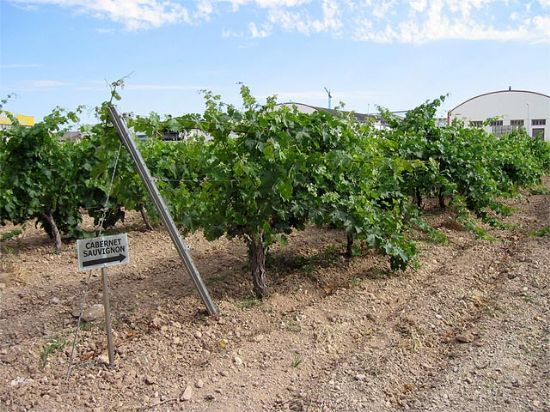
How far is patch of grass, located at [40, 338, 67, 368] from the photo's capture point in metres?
3.73

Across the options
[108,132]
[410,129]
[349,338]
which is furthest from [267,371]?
[410,129]

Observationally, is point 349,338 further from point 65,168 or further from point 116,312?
point 65,168

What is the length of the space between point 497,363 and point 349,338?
1160mm

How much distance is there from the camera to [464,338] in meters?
4.08

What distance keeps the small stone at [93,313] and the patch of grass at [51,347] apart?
0.49 metres

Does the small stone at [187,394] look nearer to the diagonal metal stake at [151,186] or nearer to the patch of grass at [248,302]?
the diagonal metal stake at [151,186]

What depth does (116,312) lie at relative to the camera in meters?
4.69

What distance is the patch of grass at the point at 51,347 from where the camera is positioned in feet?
12.2

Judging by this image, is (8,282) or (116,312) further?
(8,282)

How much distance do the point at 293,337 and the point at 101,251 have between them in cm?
169

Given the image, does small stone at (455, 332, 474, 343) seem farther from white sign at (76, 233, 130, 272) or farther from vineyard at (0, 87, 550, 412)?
white sign at (76, 233, 130, 272)

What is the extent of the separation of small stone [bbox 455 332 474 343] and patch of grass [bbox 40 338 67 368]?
129 inches

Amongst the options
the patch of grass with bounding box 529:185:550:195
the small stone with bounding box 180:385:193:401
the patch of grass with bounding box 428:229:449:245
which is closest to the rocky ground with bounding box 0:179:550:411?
the small stone with bounding box 180:385:193:401

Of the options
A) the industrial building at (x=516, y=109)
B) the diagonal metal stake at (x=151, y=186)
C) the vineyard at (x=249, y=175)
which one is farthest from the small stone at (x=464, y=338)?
the industrial building at (x=516, y=109)
